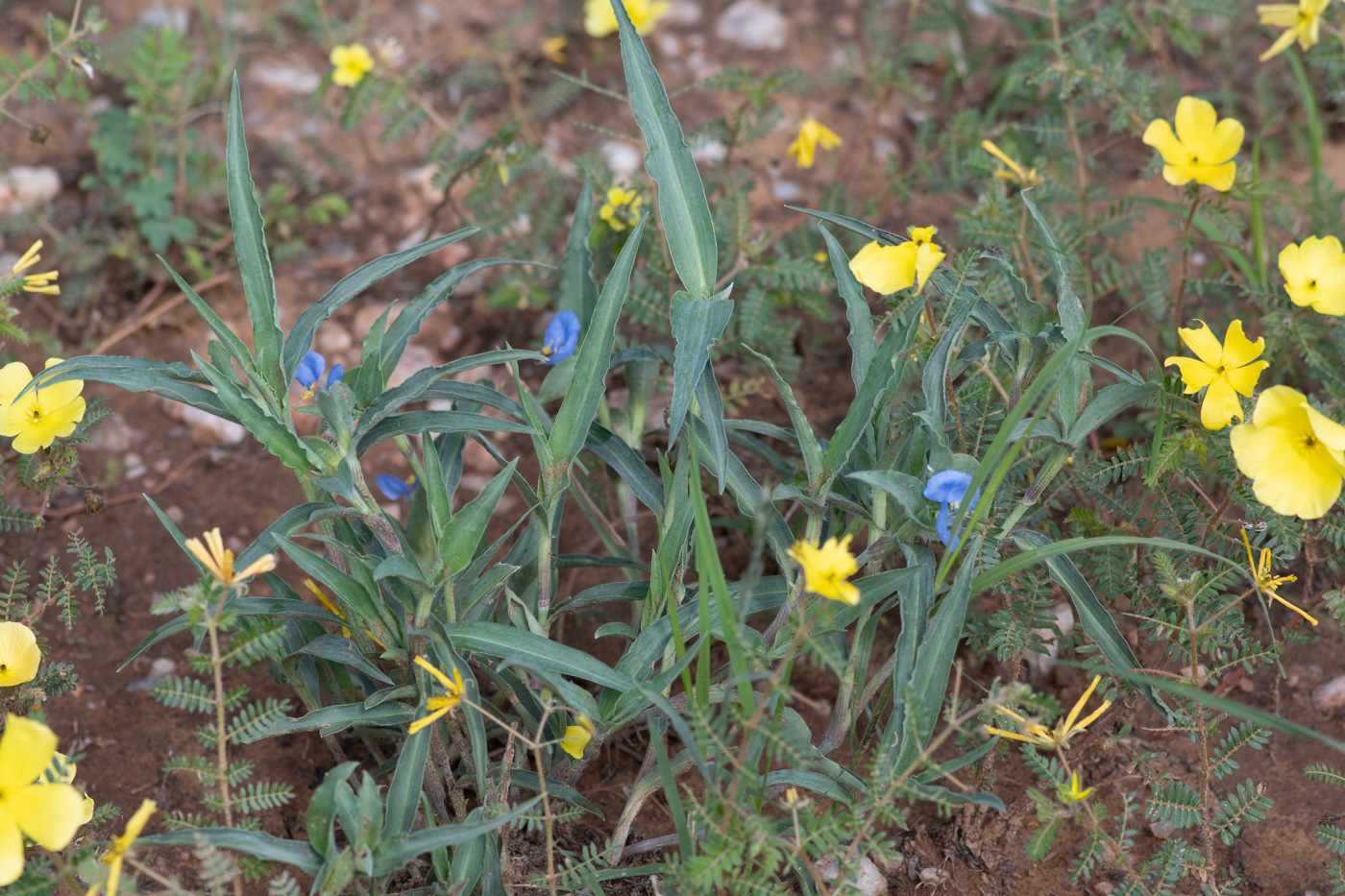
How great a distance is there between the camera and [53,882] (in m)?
1.29

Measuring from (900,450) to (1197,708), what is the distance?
21.1 inches

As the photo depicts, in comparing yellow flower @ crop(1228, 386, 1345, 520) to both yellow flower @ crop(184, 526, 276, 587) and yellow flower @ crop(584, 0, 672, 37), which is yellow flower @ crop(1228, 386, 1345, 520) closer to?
yellow flower @ crop(184, 526, 276, 587)

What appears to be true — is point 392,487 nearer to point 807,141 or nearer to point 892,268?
point 892,268

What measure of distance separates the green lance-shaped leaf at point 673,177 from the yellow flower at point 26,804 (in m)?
0.99

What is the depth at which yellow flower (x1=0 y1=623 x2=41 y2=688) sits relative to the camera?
1.44 metres

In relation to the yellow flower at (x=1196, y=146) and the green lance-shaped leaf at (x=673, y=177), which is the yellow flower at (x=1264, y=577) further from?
the green lance-shaped leaf at (x=673, y=177)

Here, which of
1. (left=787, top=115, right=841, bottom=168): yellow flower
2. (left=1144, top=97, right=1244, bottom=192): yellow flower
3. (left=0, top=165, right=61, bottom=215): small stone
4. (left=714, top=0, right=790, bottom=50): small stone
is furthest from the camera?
(left=714, top=0, right=790, bottom=50): small stone

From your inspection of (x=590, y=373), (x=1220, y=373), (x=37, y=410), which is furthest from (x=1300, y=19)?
(x=37, y=410)

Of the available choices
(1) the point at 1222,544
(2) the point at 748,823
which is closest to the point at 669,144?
(2) the point at 748,823

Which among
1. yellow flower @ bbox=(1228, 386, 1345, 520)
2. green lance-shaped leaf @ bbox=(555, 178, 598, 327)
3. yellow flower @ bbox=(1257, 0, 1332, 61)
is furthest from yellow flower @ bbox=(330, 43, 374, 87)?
yellow flower @ bbox=(1228, 386, 1345, 520)

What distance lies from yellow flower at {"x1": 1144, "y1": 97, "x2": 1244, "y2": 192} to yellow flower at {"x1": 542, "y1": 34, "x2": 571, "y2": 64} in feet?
6.13

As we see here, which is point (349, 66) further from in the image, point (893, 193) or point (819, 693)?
point (819, 693)

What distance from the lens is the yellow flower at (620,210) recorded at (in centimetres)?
204

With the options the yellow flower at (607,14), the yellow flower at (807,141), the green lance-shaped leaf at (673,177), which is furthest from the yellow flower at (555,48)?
the green lance-shaped leaf at (673,177)
